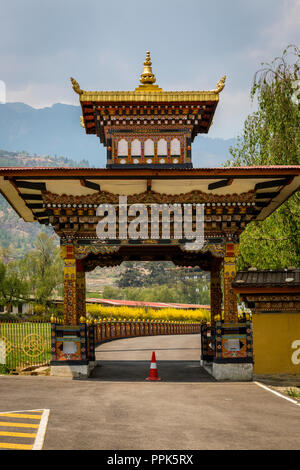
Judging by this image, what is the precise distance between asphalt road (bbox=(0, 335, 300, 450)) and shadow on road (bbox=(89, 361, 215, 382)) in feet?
0.20

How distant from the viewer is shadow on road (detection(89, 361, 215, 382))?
50.4ft

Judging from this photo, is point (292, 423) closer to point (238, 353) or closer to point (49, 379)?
point (238, 353)

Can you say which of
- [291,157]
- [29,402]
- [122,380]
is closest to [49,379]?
[122,380]

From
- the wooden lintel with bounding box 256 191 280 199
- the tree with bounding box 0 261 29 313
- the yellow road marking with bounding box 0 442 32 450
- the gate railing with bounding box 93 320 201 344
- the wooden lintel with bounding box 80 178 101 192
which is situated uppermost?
the wooden lintel with bounding box 80 178 101 192

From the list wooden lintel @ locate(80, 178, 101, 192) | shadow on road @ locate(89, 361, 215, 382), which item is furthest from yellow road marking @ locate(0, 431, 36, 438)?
wooden lintel @ locate(80, 178, 101, 192)

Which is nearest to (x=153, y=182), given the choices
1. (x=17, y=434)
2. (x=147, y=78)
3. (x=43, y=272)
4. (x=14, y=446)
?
(x=147, y=78)

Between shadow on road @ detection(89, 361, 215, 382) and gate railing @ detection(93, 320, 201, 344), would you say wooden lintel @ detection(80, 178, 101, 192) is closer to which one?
shadow on road @ detection(89, 361, 215, 382)

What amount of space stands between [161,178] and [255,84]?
8774mm

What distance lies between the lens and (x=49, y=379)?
46.6 feet

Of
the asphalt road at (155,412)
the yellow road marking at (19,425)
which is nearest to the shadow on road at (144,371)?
the asphalt road at (155,412)

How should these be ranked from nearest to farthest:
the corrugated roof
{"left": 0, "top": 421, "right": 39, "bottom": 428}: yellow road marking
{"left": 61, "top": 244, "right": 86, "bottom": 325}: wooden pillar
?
{"left": 0, "top": 421, "right": 39, "bottom": 428}: yellow road marking < the corrugated roof < {"left": 61, "top": 244, "right": 86, "bottom": 325}: wooden pillar

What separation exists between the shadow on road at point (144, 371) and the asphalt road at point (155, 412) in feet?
0.20

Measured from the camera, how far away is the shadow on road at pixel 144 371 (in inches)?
605
